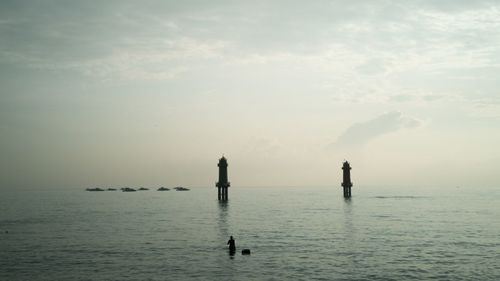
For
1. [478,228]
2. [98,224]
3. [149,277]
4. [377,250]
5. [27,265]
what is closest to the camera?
[149,277]

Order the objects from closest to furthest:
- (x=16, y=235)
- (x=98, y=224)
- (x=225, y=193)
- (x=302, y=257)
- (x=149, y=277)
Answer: (x=149, y=277) → (x=302, y=257) → (x=16, y=235) → (x=98, y=224) → (x=225, y=193)

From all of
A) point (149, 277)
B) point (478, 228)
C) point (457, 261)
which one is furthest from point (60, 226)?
point (478, 228)

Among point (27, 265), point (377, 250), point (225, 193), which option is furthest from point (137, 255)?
point (225, 193)

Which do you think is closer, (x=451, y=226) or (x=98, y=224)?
(x=451, y=226)

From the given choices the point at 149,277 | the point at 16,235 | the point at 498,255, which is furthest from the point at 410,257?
the point at 16,235

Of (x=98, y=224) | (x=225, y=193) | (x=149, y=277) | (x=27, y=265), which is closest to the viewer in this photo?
(x=149, y=277)

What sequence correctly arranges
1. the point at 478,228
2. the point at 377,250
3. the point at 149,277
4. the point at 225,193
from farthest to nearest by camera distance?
the point at 225,193 < the point at 478,228 < the point at 377,250 < the point at 149,277

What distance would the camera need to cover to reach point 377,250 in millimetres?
42500

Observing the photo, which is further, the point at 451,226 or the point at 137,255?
the point at 451,226

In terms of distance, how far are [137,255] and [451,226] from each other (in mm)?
45700

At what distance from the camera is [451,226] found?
213 ft

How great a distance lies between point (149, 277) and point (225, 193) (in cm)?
8307

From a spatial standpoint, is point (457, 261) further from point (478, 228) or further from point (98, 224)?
point (98, 224)

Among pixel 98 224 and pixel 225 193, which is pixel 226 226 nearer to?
pixel 98 224
